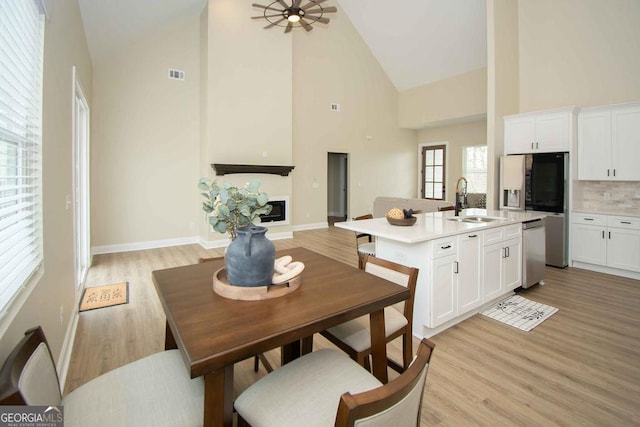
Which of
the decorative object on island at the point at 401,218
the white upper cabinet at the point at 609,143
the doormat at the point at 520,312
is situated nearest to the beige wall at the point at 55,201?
the decorative object on island at the point at 401,218

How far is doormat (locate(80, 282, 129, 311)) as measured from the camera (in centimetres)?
341

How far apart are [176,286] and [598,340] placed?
3.23 meters

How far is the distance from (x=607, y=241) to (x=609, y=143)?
52.9 inches

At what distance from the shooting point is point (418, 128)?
9.88 m

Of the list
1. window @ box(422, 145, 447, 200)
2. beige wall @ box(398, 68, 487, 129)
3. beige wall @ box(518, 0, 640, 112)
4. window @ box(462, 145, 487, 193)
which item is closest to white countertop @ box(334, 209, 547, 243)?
beige wall @ box(518, 0, 640, 112)

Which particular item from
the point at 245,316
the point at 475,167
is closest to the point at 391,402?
the point at 245,316

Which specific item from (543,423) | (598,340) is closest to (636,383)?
(598,340)

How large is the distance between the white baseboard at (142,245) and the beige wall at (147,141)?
72 millimetres

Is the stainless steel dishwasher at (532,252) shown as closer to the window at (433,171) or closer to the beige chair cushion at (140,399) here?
the beige chair cushion at (140,399)

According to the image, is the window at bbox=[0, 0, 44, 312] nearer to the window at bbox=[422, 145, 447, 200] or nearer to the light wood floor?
the light wood floor

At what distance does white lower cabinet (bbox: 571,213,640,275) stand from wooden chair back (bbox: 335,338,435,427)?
4.96 metres

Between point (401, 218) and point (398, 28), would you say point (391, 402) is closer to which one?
point (401, 218)

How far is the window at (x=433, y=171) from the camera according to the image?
9570mm

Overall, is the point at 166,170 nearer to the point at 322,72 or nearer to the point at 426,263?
the point at 322,72
